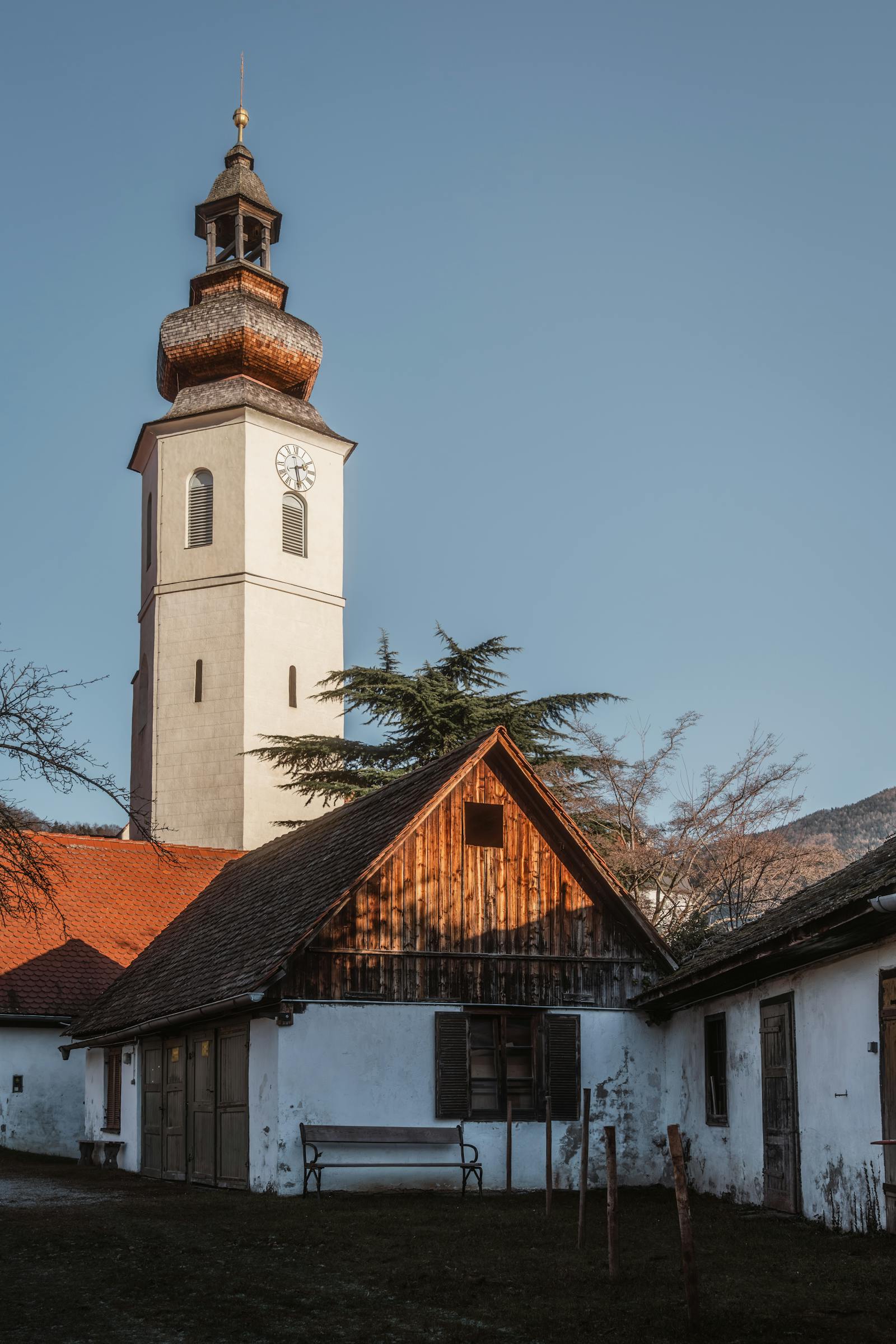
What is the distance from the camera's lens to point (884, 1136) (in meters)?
13.2

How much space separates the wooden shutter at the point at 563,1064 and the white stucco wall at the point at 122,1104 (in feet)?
22.0

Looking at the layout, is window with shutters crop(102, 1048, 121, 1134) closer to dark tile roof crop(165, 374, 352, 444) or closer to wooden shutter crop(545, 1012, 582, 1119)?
wooden shutter crop(545, 1012, 582, 1119)

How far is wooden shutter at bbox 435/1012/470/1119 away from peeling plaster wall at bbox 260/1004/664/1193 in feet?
0.28

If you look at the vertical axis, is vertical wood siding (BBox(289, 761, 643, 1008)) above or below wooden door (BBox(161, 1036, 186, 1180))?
above

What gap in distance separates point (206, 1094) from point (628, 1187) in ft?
18.6

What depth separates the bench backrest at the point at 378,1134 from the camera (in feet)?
56.7

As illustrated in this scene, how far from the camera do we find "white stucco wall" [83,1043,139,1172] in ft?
72.9

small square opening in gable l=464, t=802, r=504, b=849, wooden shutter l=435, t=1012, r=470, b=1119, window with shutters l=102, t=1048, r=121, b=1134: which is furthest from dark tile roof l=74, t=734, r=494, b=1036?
wooden shutter l=435, t=1012, r=470, b=1119

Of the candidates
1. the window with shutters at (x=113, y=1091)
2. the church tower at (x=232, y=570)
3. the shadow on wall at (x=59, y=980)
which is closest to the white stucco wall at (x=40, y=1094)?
the shadow on wall at (x=59, y=980)

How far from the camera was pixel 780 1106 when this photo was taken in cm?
1590

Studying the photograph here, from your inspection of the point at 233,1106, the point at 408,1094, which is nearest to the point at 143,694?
the point at 233,1106

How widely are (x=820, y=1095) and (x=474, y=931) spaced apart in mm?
5816

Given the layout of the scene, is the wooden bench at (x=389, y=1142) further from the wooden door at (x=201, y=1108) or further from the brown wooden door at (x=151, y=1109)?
the brown wooden door at (x=151, y=1109)

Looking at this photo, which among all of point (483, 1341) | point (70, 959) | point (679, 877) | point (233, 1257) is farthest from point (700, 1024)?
point (679, 877)
